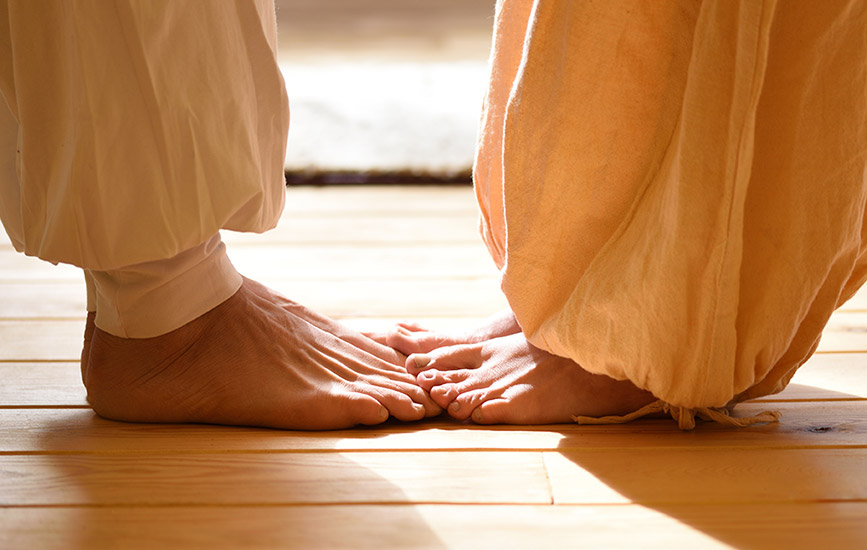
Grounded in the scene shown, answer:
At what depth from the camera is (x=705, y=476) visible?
754 millimetres

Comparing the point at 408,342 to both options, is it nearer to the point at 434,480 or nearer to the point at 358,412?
the point at 358,412

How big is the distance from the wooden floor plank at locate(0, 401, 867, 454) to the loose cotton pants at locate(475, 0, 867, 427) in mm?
48

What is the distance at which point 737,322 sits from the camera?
2.52 ft

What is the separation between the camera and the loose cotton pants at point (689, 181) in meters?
0.72

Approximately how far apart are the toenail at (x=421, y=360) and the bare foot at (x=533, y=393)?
49 millimetres

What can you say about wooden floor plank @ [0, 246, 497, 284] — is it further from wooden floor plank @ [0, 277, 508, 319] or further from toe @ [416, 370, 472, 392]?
toe @ [416, 370, 472, 392]

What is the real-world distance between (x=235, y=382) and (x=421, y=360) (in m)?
0.21

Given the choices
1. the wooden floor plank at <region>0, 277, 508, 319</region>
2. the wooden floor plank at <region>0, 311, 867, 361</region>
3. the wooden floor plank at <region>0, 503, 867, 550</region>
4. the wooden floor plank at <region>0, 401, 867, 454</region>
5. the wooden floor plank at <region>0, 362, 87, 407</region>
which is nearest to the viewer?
the wooden floor plank at <region>0, 503, 867, 550</region>

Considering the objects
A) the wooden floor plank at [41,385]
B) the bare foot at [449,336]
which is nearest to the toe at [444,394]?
the bare foot at [449,336]

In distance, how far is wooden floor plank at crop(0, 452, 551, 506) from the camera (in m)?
0.72

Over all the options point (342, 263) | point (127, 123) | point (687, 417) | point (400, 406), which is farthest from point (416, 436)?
point (342, 263)

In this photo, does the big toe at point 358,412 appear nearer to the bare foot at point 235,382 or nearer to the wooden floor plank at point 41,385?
the bare foot at point 235,382

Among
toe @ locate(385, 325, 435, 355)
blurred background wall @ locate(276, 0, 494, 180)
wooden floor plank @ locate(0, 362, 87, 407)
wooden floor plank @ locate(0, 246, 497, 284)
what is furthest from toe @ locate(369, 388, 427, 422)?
blurred background wall @ locate(276, 0, 494, 180)

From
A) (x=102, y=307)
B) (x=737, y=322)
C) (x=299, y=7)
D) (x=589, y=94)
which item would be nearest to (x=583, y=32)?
(x=589, y=94)
